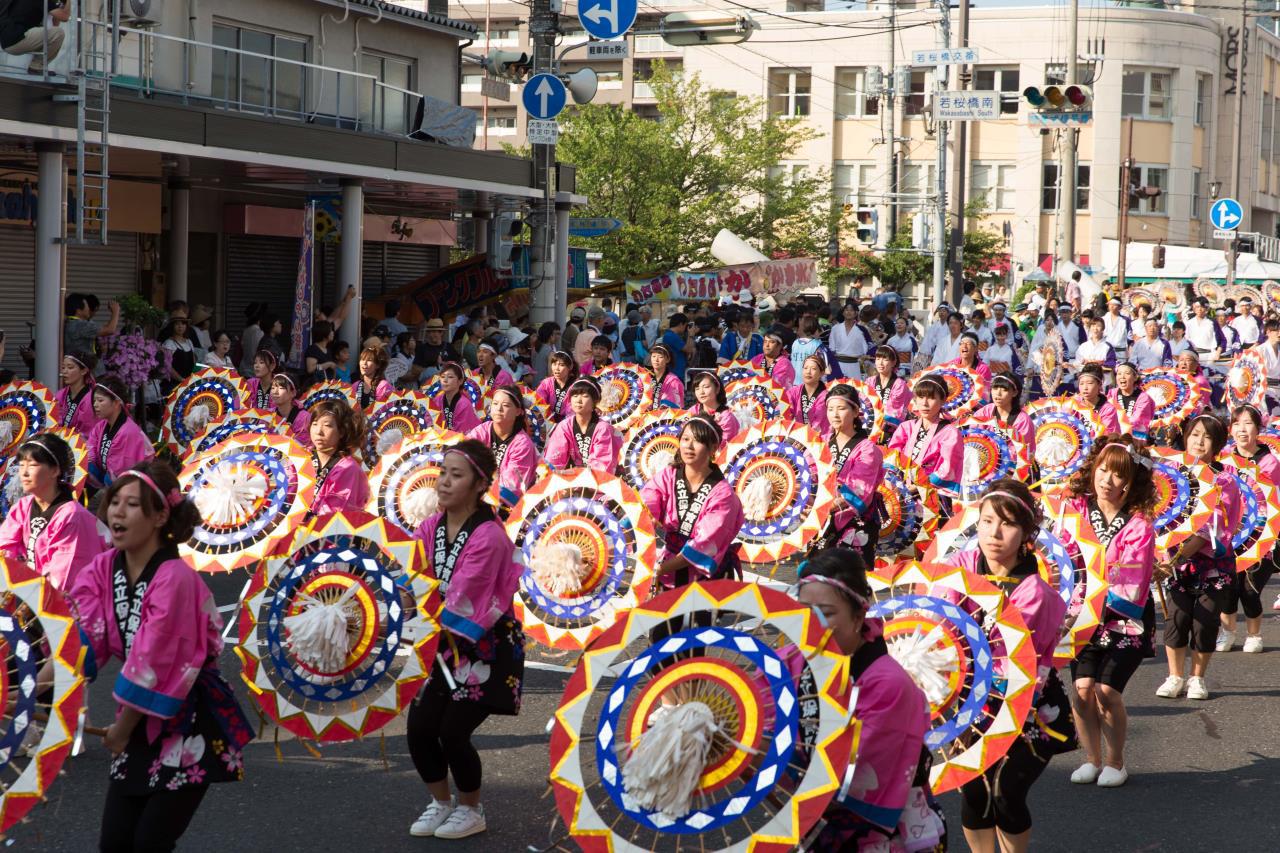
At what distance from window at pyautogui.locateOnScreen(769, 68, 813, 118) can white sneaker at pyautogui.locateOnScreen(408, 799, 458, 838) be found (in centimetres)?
5156

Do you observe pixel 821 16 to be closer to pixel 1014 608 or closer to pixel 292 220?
pixel 292 220

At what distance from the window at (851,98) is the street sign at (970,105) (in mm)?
31859

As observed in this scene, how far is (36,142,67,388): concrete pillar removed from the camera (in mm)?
14867

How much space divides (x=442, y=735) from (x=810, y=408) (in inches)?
324

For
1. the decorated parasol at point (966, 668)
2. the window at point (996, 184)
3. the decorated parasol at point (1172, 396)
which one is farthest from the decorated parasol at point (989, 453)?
the window at point (996, 184)

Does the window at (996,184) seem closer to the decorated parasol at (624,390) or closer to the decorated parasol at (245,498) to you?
the decorated parasol at (624,390)

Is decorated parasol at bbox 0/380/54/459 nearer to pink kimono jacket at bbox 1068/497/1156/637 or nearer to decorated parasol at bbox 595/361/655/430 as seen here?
decorated parasol at bbox 595/361/655/430

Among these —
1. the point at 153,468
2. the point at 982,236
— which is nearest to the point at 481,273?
the point at 153,468

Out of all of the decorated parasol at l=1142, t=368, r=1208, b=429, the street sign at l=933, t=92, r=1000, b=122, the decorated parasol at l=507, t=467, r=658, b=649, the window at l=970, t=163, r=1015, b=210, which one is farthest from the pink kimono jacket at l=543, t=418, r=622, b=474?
the window at l=970, t=163, r=1015, b=210

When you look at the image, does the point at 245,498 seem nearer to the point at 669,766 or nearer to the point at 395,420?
the point at 395,420

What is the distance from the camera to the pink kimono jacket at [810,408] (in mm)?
13289

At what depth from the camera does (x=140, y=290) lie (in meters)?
21.9

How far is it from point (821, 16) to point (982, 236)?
41.2 ft

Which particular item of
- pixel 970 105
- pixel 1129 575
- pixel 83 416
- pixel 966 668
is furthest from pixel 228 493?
pixel 970 105
